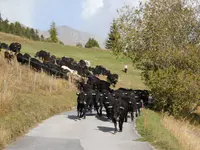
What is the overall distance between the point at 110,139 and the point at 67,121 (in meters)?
4.72

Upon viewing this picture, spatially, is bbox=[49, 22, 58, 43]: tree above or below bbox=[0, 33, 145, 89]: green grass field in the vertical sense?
above

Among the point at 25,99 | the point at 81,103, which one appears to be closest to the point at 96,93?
the point at 81,103

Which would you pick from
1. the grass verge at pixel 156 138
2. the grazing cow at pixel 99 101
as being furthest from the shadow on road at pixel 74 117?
the grass verge at pixel 156 138

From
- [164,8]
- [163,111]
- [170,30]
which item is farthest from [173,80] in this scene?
[164,8]

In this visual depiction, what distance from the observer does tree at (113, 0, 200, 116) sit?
31422mm

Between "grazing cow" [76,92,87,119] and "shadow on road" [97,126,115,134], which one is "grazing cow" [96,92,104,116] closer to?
"grazing cow" [76,92,87,119]

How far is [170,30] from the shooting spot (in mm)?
35031

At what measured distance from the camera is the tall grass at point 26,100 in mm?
15680

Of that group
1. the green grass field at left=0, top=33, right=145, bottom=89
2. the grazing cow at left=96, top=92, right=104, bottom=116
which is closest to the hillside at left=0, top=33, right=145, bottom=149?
the grazing cow at left=96, top=92, right=104, bottom=116

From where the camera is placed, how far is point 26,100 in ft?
68.4

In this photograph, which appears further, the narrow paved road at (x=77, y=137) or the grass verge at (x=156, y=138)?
the grass verge at (x=156, y=138)

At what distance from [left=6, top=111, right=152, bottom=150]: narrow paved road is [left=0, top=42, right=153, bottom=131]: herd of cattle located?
0.79 meters

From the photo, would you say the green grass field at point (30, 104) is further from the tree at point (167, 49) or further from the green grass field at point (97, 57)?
the green grass field at point (97, 57)

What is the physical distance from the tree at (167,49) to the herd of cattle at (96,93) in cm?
235
